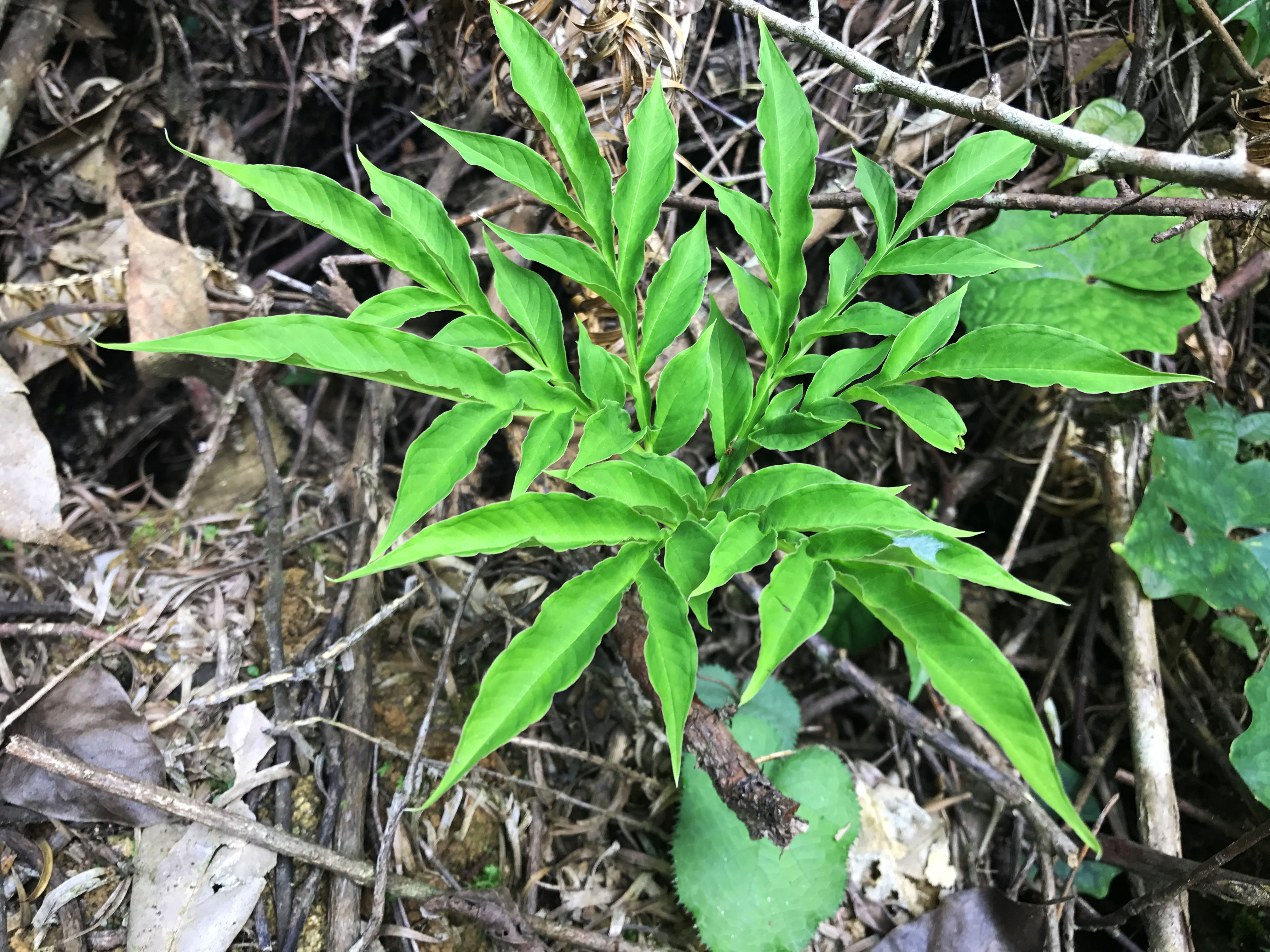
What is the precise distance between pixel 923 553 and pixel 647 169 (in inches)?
24.3

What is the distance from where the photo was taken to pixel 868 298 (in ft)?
5.47

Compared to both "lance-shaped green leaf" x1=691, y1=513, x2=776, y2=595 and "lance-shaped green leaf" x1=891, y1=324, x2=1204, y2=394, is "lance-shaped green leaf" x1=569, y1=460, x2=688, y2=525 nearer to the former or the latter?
"lance-shaped green leaf" x1=691, y1=513, x2=776, y2=595

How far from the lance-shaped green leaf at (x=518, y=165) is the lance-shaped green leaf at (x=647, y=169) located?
0.20ft

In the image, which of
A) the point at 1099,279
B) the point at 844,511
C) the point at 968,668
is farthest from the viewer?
the point at 1099,279

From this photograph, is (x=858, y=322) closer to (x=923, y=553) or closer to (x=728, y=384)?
(x=728, y=384)

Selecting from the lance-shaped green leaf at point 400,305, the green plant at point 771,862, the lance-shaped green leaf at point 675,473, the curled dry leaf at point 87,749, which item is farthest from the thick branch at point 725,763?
the curled dry leaf at point 87,749

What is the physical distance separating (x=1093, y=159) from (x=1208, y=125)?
943 millimetres

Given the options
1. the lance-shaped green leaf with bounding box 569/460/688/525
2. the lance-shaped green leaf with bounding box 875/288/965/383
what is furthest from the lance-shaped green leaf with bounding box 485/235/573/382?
the lance-shaped green leaf with bounding box 875/288/965/383

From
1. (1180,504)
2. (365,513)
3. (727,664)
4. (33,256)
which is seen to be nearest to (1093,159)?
(1180,504)

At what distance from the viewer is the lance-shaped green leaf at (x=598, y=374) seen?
3.16 ft

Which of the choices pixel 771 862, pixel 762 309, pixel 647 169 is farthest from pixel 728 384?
pixel 771 862

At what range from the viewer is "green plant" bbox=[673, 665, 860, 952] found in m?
1.10

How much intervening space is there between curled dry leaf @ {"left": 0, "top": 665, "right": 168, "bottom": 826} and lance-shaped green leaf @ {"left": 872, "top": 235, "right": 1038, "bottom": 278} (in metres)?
1.36

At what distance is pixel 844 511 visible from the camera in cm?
83
